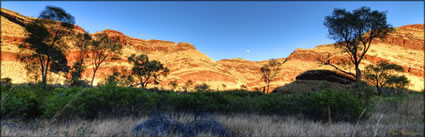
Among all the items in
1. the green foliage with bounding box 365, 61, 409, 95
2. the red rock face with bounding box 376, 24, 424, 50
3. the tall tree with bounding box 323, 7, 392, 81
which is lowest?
the green foliage with bounding box 365, 61, 409, 95

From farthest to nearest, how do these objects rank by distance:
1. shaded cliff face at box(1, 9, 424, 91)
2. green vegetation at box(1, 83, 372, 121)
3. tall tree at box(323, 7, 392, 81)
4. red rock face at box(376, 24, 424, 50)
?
red rock face at box(376, 24, 424, 50)
shaded cliff face at box(1, 9, 424, 91)
tall tree at box(323, 7, 392, 81)
green vegetation at box(1, 83, 372, 121)

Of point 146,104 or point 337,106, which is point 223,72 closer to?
point 337,106

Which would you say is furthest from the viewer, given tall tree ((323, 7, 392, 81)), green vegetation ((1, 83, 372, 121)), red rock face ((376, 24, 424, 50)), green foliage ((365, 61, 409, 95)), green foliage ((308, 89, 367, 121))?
red rock face ((376, 24, 424, 50))

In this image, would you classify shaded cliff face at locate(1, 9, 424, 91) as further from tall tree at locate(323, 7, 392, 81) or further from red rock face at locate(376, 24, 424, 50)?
tall tree at locate(323, 7, 392, 81)

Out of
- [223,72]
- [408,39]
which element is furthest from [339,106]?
[408,39]

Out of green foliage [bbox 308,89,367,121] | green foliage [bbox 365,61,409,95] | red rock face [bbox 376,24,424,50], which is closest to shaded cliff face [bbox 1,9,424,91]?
red rock face [bbox 376,24,424,50]

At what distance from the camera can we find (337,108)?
7895mm

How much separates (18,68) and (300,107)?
85794 millimetres

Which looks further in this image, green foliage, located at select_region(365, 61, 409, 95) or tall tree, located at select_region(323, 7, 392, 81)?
green foliage, located at select_region(365, 61, 409, 95)

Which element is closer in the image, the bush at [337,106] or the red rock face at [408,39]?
the bush at [337,106]

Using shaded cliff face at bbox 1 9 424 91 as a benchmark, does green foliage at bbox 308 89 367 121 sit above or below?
below

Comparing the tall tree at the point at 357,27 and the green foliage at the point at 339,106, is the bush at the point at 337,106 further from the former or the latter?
the tall tree at the point at 357,27

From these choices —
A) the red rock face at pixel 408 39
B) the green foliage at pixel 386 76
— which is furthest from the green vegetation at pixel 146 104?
the red rock face at pixel 408 39

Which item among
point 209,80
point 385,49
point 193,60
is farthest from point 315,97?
point 385,49
